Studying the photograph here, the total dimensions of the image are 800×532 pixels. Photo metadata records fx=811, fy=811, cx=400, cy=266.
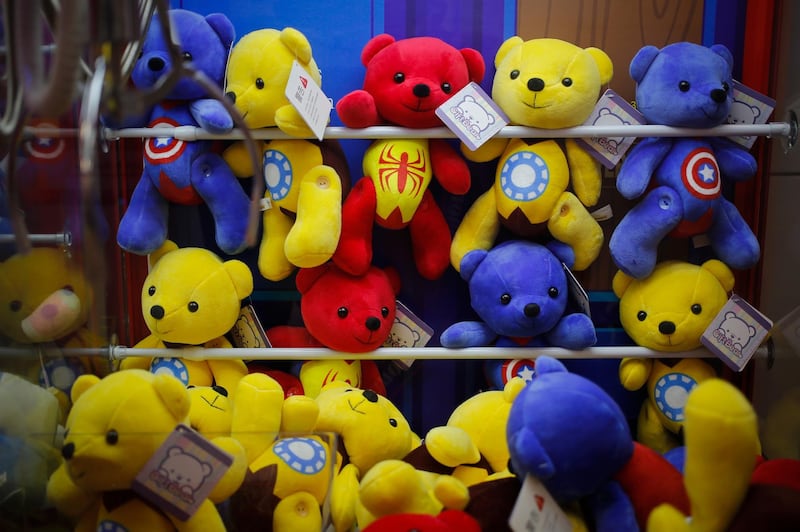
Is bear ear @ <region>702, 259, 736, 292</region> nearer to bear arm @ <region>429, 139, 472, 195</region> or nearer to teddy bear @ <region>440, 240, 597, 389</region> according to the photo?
teddy bear @ <region>440, 240, 597, 389</region>

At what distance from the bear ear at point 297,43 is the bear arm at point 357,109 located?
0.38 ft

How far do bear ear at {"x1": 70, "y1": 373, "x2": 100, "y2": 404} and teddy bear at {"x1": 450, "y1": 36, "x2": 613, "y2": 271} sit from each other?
0.79 m

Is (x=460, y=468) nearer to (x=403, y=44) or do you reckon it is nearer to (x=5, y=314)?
(x=5, y=314)

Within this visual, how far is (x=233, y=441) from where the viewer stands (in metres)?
1.09

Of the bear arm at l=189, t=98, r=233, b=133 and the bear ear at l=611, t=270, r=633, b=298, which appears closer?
the bear arm at l=189, t=98, r=233, b=133

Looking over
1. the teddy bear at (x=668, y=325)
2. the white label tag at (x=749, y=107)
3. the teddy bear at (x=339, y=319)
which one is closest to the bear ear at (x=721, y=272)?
the teddy bear at (x=668, y=325)

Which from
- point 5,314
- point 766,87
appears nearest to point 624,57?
point 766,87

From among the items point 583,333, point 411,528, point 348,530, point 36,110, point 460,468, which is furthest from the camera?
point 583,333

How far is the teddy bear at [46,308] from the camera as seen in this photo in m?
1.13

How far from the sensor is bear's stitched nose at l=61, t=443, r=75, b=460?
1.03 meters

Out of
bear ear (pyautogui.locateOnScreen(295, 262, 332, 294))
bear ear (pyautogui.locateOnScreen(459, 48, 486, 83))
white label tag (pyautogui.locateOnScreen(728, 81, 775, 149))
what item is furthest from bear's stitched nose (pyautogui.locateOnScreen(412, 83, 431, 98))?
white label tag (pyautogui.locateOnScreen(728, 81, 775, 149))

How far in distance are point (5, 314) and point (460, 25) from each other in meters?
1.08

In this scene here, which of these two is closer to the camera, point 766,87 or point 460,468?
point 460,468

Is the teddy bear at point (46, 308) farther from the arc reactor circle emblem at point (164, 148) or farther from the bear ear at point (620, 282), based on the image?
the bear ear at point (620, 282)
